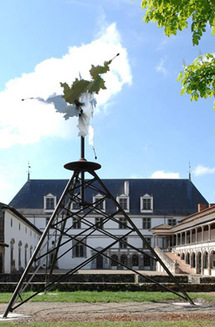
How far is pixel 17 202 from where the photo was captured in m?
48.8

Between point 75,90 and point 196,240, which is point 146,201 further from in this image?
point 75,90

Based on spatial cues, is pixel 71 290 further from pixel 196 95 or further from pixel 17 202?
pixel 17 202

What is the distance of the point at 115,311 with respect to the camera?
32.6 ft

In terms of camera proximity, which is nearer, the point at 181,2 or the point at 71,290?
the point at 181,2

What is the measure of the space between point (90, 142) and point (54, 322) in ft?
17.4

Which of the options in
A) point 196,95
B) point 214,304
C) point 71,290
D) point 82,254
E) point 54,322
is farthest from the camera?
point 82,254

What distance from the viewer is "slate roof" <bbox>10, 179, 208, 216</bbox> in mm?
48875

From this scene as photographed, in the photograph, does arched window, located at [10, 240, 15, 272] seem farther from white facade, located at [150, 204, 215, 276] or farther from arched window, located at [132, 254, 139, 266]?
arched window, located at [132, 254, 139, 266]

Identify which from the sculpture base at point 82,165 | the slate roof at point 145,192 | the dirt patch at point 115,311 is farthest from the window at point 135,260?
the sculpture base at point 82,165

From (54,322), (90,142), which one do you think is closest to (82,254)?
(90,142)

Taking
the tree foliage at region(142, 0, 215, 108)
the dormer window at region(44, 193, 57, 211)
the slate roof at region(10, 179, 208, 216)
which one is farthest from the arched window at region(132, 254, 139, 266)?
the tree foliage at region(142, 0, 215, 108)

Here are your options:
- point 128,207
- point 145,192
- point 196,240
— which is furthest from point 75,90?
point 145,192

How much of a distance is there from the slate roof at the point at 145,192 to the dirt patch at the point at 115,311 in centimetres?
3737

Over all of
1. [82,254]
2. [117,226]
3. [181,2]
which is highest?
[181,2]
